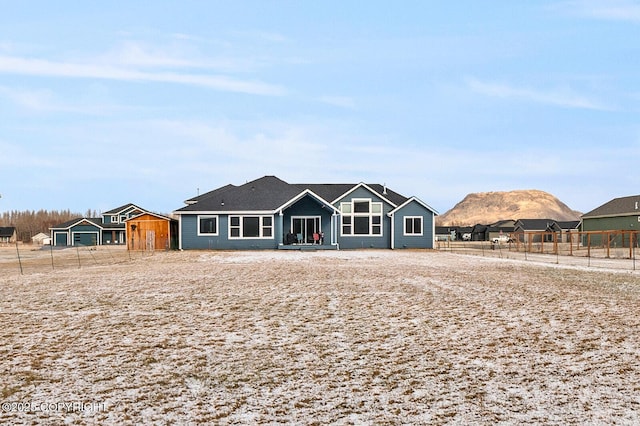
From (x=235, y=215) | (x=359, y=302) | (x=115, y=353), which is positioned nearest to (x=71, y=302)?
(x=115, y=353)

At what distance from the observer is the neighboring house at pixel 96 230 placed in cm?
7394

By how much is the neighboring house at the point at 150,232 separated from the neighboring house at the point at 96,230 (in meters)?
32.9

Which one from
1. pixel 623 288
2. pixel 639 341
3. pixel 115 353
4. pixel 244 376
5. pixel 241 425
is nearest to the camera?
pixel 241 425

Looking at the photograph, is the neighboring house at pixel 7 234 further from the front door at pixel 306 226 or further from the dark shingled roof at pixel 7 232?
the front door at pixel 306 226

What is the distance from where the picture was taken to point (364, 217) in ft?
133

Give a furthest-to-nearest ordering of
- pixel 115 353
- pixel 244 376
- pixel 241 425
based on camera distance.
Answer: pixel 115 353 → pixel 244 376 → pixel 241 425

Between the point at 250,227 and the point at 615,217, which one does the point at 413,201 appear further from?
the point at 615,217

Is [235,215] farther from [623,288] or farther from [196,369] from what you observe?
[196,369]

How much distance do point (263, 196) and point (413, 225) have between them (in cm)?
1080

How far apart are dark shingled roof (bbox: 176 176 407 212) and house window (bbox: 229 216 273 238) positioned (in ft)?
2.11

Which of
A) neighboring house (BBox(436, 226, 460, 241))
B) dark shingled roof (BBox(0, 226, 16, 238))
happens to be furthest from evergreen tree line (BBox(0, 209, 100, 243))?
neighboring house (BBox(436, 226, 460, 241))

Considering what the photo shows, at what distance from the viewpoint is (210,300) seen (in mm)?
12562

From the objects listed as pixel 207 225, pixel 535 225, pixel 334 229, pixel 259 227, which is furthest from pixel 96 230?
pixel 535 225

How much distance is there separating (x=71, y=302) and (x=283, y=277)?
268 inches
